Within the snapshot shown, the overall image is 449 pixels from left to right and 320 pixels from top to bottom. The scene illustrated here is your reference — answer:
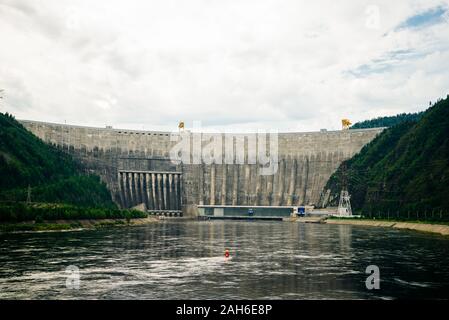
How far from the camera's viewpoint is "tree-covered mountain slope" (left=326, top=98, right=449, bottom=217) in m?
119

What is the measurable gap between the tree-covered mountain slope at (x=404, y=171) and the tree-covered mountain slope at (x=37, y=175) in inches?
3061

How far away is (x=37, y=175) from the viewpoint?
13650cm

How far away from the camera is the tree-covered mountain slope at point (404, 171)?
11888 centimetres

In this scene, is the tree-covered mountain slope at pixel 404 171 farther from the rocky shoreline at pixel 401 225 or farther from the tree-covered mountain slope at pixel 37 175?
the tree-covered mountain slope at pixel 37 175

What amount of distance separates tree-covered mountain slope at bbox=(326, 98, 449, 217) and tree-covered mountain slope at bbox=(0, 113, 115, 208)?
77.7 metres

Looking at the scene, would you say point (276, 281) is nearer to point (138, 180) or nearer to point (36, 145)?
point (36, 145)

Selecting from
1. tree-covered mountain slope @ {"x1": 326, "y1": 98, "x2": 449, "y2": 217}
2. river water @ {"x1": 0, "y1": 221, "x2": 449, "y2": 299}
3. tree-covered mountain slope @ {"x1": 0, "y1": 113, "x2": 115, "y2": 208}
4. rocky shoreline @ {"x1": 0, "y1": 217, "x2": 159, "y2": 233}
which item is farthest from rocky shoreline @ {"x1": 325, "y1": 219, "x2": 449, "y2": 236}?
tree-covered mountain slope @ {"x1": 0, "y1": 113, "x2": 115, "y2": 208}

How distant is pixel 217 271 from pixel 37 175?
103384mm

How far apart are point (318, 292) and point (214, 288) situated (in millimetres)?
7204

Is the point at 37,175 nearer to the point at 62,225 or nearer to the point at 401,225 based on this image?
the point at 62,225

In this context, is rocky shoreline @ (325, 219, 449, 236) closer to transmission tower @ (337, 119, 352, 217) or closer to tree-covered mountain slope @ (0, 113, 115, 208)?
transmission tower @ (337, 119, 352, 217)

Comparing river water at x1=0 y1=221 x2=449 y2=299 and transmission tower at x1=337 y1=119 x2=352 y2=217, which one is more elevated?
transmission tower at x1=337 y1=119 x2=352 y2=217

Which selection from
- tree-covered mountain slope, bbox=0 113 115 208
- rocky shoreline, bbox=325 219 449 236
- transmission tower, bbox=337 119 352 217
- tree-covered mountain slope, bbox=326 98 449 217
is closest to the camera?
rocky shoreline, bbox=325 219 449 236

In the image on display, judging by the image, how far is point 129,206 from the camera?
18862 centimetres
